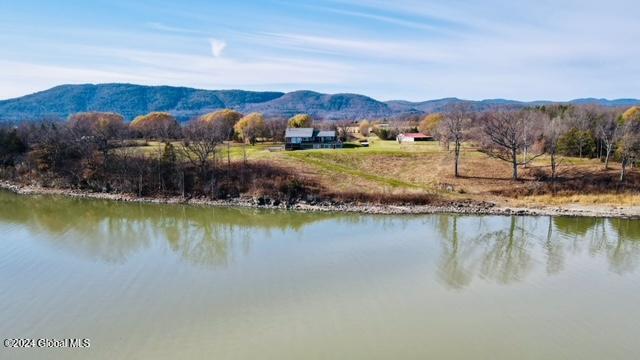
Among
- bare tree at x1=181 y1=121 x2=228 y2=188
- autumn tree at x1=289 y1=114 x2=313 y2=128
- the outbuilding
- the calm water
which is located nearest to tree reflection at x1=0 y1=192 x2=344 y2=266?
the calm water

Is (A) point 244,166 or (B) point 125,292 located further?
(A) point 244,166

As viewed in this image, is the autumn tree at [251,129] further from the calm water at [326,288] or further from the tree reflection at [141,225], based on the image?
the calm water at [326,288]

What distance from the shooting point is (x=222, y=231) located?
3014cm

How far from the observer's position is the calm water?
47.7 feet

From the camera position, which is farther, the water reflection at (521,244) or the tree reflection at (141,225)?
the tree reflection at (141,225)

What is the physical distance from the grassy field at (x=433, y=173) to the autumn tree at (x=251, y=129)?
50.8 ft

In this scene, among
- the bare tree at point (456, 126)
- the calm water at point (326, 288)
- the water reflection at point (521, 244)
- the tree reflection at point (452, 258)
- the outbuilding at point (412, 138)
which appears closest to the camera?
the calm water at point (326, 288)

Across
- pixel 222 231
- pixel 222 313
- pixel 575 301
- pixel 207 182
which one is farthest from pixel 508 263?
pixel 207 182

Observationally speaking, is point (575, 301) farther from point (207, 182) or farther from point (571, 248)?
point (207, 182)

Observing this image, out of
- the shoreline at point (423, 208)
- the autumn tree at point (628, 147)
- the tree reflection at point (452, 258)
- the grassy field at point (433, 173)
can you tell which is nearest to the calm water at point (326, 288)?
the tree reflection at point (452, 258)

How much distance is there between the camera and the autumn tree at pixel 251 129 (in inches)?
2640

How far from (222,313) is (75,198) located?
101ft

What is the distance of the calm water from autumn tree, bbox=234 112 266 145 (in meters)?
36.2

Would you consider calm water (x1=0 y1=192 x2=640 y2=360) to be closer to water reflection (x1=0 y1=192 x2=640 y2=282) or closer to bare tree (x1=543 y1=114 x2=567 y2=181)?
water reflection (x1=0 y1=192 x2=640 y2=282)
